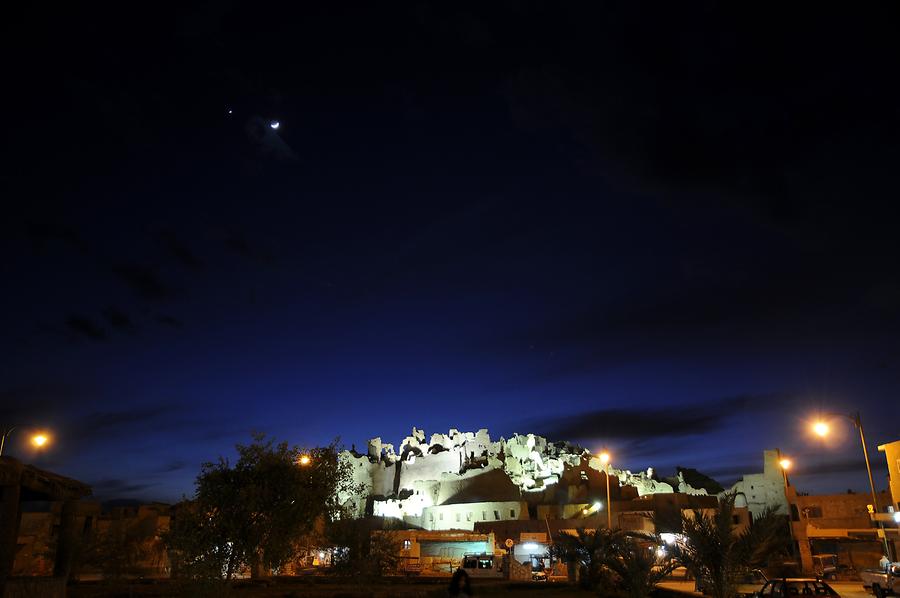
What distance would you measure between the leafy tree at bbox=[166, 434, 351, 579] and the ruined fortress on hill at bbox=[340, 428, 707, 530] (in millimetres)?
49634

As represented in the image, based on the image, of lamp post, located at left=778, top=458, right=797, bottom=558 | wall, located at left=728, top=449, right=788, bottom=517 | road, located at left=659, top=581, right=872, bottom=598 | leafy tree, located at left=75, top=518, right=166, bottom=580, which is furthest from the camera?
wall, located at left=728, top=449, right=788, bottom=517

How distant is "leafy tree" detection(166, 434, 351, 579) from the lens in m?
21.2

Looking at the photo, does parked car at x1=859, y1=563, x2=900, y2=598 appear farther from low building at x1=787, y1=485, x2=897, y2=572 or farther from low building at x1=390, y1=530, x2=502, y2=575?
low building at x1=390, y1=530, x2=502, y2=575

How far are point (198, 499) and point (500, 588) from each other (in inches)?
632

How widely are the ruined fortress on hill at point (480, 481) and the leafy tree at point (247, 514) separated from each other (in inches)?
1954

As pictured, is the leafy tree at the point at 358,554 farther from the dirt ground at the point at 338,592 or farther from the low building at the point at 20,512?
the low building at the point at 20,512

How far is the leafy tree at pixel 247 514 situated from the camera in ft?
69.7

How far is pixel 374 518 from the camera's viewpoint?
91.9 metres

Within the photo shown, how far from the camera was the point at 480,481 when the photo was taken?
9375 centimetres

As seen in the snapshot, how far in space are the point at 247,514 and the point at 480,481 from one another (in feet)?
248

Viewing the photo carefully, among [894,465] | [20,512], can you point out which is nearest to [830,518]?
[894,465]

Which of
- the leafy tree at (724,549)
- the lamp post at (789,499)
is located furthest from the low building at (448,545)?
the leafy tree at (724,549)

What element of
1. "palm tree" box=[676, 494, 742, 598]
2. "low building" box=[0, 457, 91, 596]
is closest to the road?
"palm tree" box=[676, 494, 742, 598]

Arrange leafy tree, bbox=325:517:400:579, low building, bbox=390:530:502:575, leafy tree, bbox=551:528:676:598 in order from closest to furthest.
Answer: leafy tree, bbox=551:528:676:598 → leafy tree, bbox=325:517:400:579 → low building, bbox=390:530:502:575
